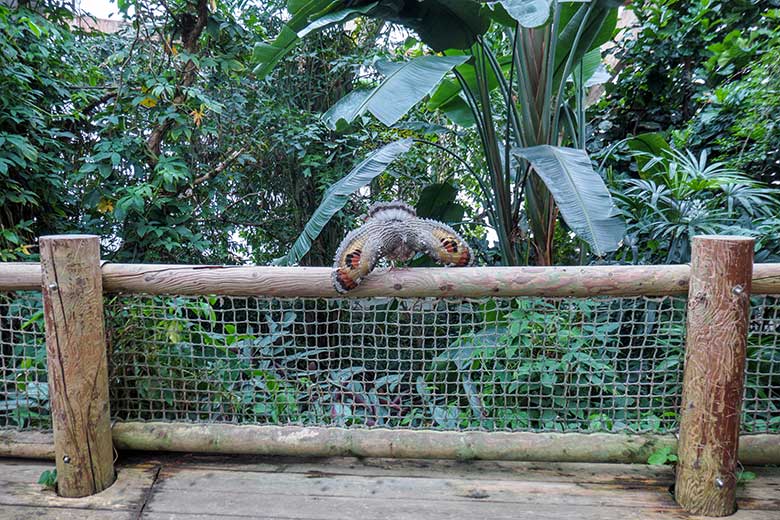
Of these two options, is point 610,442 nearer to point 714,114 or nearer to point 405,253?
point 405,253

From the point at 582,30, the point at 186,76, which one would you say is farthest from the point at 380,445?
the point at 186,76

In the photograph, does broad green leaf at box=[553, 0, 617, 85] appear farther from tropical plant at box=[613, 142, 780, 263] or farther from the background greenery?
tropical plant at box=[613, 142, 780, 263]

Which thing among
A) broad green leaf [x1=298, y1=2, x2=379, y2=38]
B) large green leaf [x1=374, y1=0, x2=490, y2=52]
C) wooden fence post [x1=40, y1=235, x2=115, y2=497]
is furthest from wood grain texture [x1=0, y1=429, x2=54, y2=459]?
large green leaf [x1=374, y1=0, x2=490, y2=52]

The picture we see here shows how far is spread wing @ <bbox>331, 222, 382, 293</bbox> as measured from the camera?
1525 millimetres

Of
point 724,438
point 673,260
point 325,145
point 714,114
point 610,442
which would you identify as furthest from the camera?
point 325,145

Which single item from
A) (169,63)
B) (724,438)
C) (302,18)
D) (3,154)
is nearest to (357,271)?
(724,438)

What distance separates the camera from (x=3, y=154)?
256 centimetres

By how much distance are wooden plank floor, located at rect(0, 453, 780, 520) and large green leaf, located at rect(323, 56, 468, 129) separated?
129 cm

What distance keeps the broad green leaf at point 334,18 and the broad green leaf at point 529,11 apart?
2.14 feet

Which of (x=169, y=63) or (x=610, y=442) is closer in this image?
(x=610, y=442)

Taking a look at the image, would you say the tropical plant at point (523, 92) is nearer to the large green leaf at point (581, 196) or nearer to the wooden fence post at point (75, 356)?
the large green leaf at point (581, 196)

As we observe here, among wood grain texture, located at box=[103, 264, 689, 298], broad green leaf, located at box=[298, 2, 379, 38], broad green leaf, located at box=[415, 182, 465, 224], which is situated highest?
broad green leaf, located at box=[298, 2, 379, 38]

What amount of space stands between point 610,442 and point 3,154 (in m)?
3.15

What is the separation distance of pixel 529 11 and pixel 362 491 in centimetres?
181
